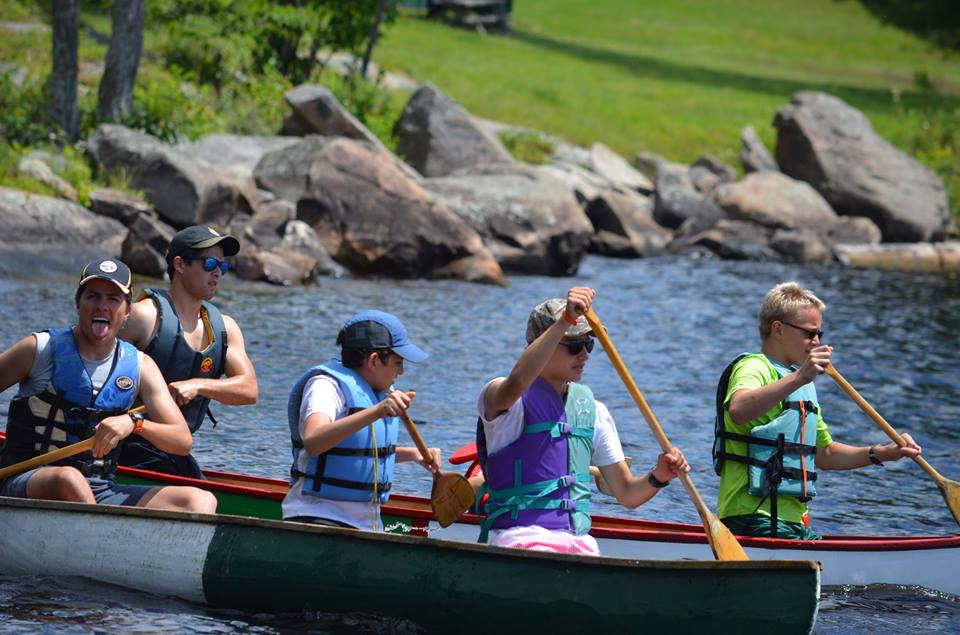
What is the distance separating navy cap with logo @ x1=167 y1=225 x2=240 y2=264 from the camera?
7.07 m

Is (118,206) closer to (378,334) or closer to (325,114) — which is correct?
(325,114)

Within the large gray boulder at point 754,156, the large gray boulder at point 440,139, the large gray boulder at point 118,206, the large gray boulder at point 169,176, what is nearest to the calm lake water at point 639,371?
the large gray boulder at point 118,206

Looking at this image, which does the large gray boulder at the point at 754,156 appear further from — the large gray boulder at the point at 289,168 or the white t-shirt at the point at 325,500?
the white t-shirt at the point at 325,500

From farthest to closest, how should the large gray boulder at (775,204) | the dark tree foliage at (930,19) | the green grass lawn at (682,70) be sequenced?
the dark tree foliage at (930,19) → the green grass lawn at (682,70) → the large gray boulder at (775,204)

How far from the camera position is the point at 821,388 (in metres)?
14.6

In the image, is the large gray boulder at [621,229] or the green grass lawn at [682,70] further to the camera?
the green grass lawn at [682,70]

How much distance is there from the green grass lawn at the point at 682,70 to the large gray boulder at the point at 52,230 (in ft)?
49.0

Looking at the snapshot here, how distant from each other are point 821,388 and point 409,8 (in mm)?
35234

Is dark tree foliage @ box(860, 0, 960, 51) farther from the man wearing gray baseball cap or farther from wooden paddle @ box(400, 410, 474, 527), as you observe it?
the man wearing gray baseball cap

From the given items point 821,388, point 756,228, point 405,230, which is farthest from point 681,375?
point 756,228

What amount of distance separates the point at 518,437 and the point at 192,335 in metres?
2.20

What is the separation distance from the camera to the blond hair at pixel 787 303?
6.64m

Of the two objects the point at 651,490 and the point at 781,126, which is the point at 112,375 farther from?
the point at 781,126

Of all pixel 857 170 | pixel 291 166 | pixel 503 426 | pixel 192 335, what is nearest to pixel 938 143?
pixel 857 170
